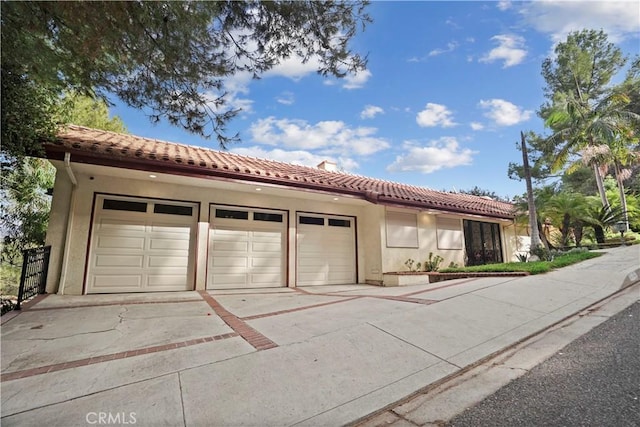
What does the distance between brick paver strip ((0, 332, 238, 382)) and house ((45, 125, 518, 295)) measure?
4.69 meters

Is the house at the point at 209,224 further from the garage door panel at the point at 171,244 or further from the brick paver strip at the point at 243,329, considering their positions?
the brick paver strip at the point at 243,329

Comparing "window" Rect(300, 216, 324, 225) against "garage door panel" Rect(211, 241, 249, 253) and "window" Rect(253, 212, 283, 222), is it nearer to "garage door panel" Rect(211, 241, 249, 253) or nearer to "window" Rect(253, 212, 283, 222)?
"window" Rect(253, 212, 283, 222)

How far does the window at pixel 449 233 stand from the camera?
11844 mm

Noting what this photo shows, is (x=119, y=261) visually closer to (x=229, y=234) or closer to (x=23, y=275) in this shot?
(x=23, y=275)

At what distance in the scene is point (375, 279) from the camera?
10.3 m

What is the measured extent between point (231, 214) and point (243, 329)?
5.14 meters

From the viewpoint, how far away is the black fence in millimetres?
5387

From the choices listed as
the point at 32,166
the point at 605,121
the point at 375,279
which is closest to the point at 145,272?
the point at 32,166

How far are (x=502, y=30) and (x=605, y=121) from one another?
821 cm

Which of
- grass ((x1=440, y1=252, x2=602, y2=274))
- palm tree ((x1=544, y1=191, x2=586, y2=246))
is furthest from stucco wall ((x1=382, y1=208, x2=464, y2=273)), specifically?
palm tree ((x1=544, y1=191, x2=586, y2=246))

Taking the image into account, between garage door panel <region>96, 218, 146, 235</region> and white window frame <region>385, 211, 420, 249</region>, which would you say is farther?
white window frame <region>385, 211, 420, 249</region>

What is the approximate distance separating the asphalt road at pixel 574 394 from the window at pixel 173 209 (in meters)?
7.93

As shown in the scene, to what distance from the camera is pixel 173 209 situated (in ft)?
27.1

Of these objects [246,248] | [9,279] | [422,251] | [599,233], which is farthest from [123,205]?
[599,233]
